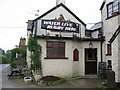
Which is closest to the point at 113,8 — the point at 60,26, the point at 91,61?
the point at 60,26

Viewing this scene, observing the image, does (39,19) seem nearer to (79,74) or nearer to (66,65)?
(66,65)

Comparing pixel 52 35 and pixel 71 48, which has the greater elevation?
pixel 52 35

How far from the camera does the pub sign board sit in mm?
14893

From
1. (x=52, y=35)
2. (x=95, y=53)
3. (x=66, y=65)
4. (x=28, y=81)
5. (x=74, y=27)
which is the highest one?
(x=74, y=27)


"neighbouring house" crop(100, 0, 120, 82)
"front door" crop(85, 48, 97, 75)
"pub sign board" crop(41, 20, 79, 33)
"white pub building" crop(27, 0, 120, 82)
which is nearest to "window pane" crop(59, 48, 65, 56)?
"white pub building" crop(27, 0, 120, 82)

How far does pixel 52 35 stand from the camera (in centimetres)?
1489

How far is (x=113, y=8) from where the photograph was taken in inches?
584

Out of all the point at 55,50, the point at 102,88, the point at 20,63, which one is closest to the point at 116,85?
the point at 102,88

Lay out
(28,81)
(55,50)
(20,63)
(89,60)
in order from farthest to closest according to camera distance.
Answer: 1. (20,63)
2. (89,60)
3. (55,50)
4. (28,81)

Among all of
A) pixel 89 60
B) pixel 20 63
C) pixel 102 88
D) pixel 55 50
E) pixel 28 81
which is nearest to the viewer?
pixel 102 88

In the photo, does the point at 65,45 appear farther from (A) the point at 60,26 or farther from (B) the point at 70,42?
(A) the point at 60,26

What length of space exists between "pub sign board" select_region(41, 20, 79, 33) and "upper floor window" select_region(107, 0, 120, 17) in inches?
140

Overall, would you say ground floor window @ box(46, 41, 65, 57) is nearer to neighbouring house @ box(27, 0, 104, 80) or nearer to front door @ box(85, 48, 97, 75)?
neighbouring house @ box(27, 0, 104, 80)

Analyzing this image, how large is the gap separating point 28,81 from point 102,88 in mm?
7150
